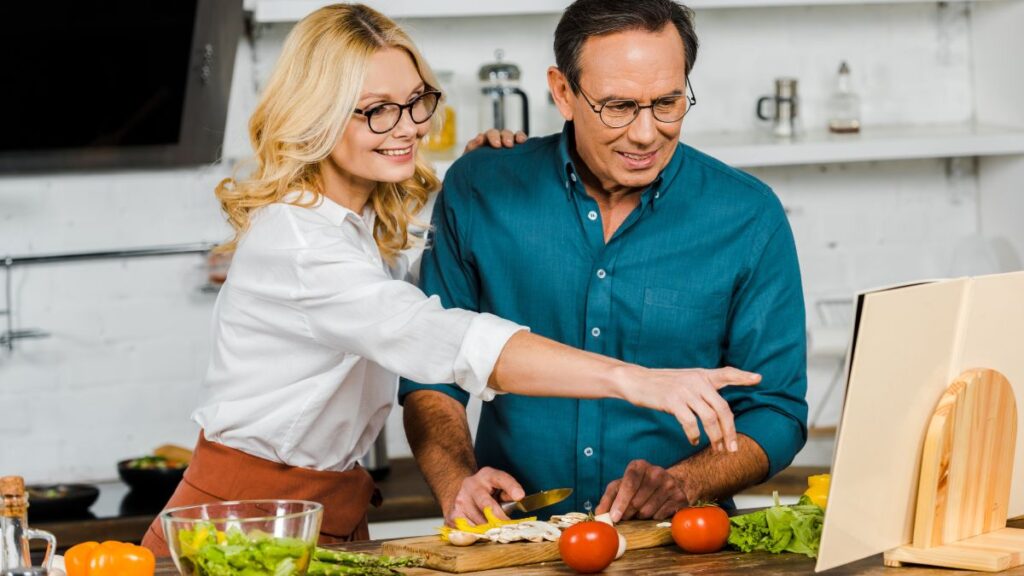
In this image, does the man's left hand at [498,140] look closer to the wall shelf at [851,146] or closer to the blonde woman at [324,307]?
the blonde woman at [324,307]

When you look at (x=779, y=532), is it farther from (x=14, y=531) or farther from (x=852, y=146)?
(x=852, y=146)

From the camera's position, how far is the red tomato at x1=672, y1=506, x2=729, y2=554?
5.49 ft

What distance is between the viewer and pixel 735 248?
7.04 feet

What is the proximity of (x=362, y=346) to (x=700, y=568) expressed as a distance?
0.54m

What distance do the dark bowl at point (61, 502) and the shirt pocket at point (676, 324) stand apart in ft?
5.28

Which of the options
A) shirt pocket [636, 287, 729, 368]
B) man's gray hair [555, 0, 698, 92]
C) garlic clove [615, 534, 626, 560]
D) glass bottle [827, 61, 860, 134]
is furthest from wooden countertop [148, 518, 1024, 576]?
glass bottle [827, 61, 860, 134]

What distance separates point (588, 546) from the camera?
1.57 metres

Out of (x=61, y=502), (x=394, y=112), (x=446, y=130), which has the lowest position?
(x=61, y=502)

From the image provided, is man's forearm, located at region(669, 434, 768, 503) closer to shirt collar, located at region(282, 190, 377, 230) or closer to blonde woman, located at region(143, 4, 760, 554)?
blonde woman, located at region(143, 4, 760, 554)

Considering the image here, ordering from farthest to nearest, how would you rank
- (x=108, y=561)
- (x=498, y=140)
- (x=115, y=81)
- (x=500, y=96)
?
1. (x=500, y=96)
2. (x=115, y=81)
3. (x=498, y=140)
4. (x=108, y=561)

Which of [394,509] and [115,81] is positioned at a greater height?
[115,81]

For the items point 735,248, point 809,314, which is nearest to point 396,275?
point 735,248

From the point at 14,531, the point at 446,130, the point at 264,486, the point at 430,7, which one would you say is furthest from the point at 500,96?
the point at 14,531

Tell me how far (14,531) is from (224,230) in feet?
7.19
